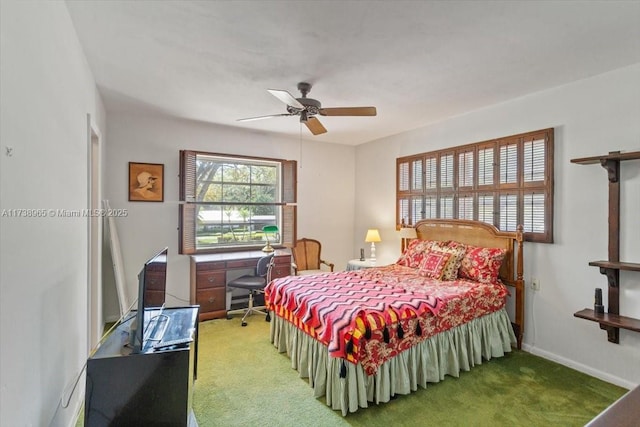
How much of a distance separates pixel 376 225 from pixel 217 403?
3641 millimetres

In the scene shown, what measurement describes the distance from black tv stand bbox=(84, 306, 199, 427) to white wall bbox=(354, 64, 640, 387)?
3.31 metres

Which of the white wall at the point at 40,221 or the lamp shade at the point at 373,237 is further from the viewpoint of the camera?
the lamp shade at the point at 373,237

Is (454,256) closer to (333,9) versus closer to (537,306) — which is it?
(537,306)

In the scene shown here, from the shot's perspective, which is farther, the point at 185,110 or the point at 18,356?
the point at 185,110

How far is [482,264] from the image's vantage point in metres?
3.39

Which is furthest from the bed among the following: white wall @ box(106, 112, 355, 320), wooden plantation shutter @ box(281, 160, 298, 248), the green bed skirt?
white wall @ box(106, 112, 355, 320)

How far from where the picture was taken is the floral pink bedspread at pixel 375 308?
2264mm

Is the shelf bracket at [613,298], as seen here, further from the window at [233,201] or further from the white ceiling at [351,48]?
the window at [233,201]

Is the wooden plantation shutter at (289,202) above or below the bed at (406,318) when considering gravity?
above

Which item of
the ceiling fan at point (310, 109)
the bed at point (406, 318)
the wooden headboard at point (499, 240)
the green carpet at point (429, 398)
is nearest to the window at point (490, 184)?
the wooden headboard at point (499, 240)

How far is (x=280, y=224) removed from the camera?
513cm

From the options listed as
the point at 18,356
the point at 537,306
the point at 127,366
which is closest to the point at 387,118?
the point at 537,306

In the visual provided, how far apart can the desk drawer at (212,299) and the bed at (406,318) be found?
1109mm

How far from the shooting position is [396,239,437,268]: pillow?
401 centimetres
